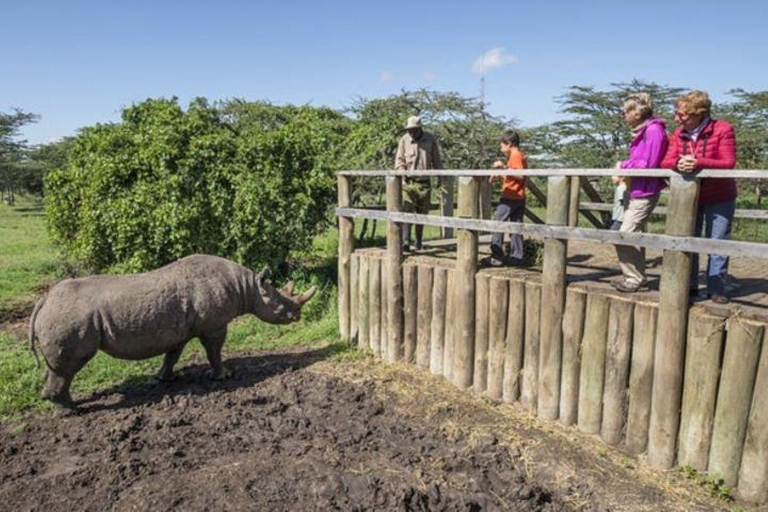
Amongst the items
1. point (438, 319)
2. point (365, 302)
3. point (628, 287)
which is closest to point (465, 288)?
point (438, 319)

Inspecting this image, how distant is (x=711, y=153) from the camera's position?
493 centimetres

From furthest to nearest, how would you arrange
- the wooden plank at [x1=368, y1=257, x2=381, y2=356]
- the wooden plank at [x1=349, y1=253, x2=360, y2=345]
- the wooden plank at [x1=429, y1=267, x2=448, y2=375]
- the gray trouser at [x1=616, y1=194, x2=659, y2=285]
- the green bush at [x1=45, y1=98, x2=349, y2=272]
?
the green bush at [x1=45, y1=98, x2=349, y2=272] → the wooden plank at [x1=349, y1=253, x2=360, y2=345] → the wooden plank at [x1=368, y1=257, x2=381, y2=356] → the wooden plank at [x1=429, y1=267, x2=448, y2=375] → the gray trouser at [x1=616, y1=194, x2=659, y2=285]

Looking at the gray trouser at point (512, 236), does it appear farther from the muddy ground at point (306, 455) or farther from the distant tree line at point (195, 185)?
the distant tree line at point (195, 185)

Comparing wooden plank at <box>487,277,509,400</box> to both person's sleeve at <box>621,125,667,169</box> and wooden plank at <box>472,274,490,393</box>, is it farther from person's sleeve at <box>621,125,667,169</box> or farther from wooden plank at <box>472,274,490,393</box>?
person's sleeve at <box>621,125,667,169</box>

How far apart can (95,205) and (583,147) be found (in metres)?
20.7

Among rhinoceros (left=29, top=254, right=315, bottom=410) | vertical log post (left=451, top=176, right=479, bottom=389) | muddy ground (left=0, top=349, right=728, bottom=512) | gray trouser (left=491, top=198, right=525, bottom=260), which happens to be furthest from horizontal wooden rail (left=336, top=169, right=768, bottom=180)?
rhinoceros (left=29, top=254, right=315, bottom=410)

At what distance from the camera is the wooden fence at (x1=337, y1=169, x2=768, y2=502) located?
4617 millimetres

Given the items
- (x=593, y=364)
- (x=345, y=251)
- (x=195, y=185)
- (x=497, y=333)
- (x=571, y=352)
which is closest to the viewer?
(x=593, y=364)

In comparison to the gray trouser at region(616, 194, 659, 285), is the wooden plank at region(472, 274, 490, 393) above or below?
below

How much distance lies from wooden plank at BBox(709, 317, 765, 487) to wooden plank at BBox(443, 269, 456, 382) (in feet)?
9.38

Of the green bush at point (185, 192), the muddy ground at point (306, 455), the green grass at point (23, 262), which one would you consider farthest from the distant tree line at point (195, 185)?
the muddy ground at point (306, 455)

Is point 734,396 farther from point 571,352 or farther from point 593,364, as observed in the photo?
point 571,352

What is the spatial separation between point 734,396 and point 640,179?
1882mm

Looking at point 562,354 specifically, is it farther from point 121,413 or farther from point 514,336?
point 121,413
